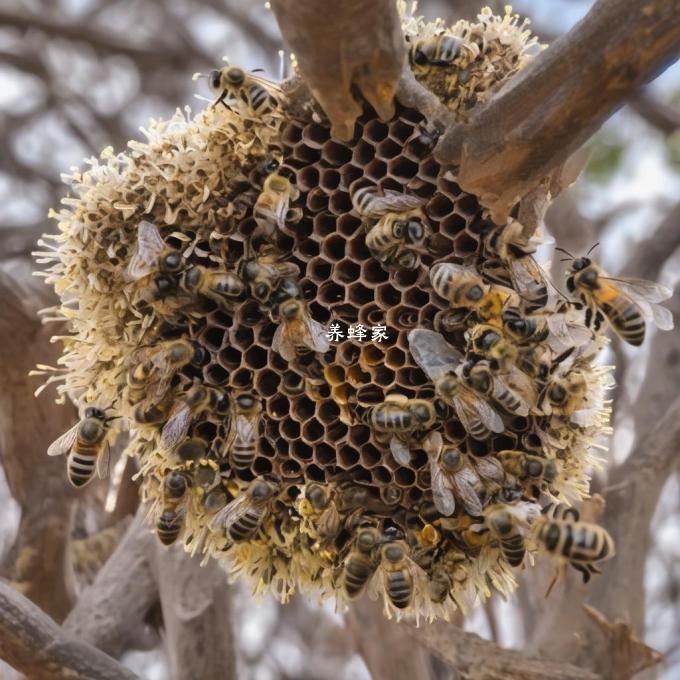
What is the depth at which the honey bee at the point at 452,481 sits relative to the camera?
2.87m

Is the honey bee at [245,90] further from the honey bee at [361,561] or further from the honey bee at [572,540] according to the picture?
the honey bee at [572,540]

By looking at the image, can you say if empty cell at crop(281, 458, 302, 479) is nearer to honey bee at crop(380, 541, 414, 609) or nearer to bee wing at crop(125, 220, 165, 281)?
honey bee at crop(380, 541, 414, 609)

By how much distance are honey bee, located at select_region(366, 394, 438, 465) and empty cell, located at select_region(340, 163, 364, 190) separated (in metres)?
0.60

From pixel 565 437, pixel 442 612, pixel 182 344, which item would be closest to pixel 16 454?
pixel 182 344

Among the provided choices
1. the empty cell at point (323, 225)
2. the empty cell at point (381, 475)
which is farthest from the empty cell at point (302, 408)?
the empty cell at point (323, 225)

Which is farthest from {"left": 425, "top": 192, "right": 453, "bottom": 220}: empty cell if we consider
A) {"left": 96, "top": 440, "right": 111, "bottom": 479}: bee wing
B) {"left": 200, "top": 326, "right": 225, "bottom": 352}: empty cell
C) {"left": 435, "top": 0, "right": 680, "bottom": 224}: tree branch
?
{"left": 96, "top": 440, "right": 111, "bottom": 479}: bee wing

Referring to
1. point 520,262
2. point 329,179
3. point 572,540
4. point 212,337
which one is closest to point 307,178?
point 329,179

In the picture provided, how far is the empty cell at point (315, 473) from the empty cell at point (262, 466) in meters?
0.11

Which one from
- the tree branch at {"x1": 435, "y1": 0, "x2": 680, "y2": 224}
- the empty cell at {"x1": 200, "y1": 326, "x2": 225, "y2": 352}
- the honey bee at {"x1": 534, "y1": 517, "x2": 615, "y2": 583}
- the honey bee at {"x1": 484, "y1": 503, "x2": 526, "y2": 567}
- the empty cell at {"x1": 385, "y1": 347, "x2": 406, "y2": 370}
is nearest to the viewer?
the tree branch at {"x1": 435, "y1": 0, "x2": 680, "y2": 224}

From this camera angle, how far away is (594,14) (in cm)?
241

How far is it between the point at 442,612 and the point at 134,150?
1589mm

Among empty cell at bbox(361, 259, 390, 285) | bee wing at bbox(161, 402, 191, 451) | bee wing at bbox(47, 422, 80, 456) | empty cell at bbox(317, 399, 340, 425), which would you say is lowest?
empty cell at bbox(317, 399, 340, 425)

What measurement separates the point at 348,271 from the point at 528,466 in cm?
73

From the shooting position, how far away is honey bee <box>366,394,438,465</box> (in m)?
2.84
